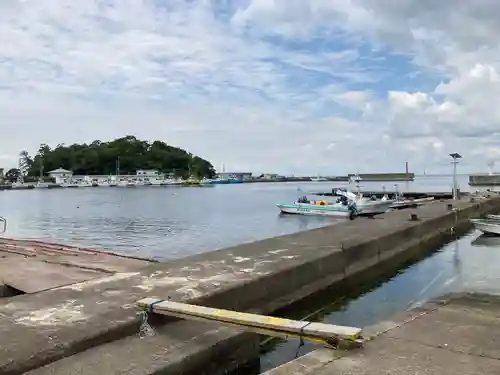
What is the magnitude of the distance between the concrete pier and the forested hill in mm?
166076

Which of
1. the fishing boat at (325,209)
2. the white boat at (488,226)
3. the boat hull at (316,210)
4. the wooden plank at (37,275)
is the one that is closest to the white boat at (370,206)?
the fishing boat at (325,209)

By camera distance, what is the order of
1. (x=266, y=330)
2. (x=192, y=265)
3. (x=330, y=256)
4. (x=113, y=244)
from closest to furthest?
1. (x=266, y=330)
2. (x=192, y=265)
3. (x=330, y=256)
4. (x=113, y=244)

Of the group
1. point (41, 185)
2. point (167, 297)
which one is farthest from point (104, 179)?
point (167, 297)

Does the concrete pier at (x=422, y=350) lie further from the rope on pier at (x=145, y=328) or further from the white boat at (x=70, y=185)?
the white boat at (x=70, y=185)

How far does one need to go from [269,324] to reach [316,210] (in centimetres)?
3488

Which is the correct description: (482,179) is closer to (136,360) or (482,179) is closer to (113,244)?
(113,244)

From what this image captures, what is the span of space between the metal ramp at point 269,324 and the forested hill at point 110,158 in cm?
16553

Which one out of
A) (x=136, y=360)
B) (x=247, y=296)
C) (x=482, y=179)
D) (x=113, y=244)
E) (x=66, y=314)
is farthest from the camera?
(x=482, y=179)

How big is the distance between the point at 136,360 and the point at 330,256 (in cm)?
675

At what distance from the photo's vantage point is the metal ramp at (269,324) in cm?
510

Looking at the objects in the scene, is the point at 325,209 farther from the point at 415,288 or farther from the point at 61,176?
the point at 61,176

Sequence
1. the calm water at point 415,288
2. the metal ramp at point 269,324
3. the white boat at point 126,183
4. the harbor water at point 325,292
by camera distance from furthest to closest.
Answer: the white boat at point 126,183 < the harbor water at point 325,292 < the calm water at point 415,288 < the metal ramp at point 269,324

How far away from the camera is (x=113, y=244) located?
2542 cm

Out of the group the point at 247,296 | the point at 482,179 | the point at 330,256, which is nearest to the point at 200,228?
the point at 330,256
